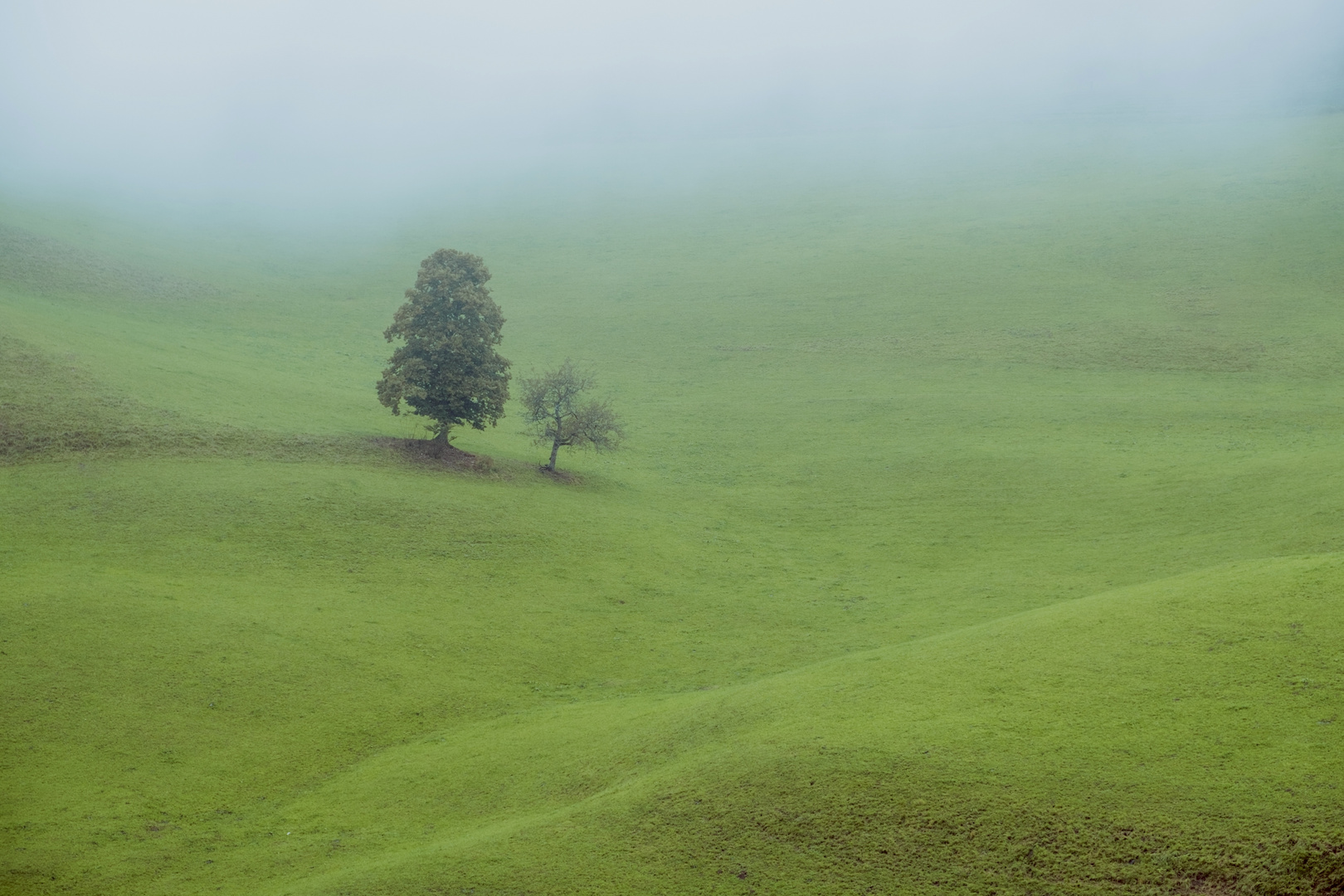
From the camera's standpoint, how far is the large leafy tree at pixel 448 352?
47562 mm

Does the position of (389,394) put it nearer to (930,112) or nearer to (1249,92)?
(930,112)

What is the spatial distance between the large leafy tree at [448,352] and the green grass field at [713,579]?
3.37 m

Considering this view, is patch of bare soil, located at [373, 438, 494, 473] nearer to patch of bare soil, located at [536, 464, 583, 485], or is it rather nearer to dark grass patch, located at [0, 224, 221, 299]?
patch of bare soil, located at [536, 464, 583, 485]

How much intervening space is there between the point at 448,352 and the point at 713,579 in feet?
56.8

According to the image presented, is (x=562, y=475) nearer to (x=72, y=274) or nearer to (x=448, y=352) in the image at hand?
(x=448, y=352)

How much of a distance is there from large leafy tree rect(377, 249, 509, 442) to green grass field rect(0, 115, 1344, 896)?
3373 millimetres

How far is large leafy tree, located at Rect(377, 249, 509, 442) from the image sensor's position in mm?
47562

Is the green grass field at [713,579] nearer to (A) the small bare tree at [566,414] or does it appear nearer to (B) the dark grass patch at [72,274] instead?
(B) the dark grass patch at [72,274]

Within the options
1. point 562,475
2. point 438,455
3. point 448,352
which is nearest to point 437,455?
point 438,455

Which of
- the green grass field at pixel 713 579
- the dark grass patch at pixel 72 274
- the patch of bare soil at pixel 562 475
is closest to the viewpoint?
the green grass field at pixel 713 579

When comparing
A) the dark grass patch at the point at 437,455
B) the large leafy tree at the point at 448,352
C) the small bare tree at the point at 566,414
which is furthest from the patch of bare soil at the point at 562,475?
the large leafy tree at the point at 448,352

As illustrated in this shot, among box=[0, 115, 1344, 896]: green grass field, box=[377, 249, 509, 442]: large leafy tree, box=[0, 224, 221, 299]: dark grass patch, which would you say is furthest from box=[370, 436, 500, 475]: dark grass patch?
box=[0, 224, 221, 299]: dark grass patch

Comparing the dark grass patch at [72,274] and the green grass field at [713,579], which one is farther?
the dark grass patch at [72,274]

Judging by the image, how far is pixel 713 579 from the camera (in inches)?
1582
